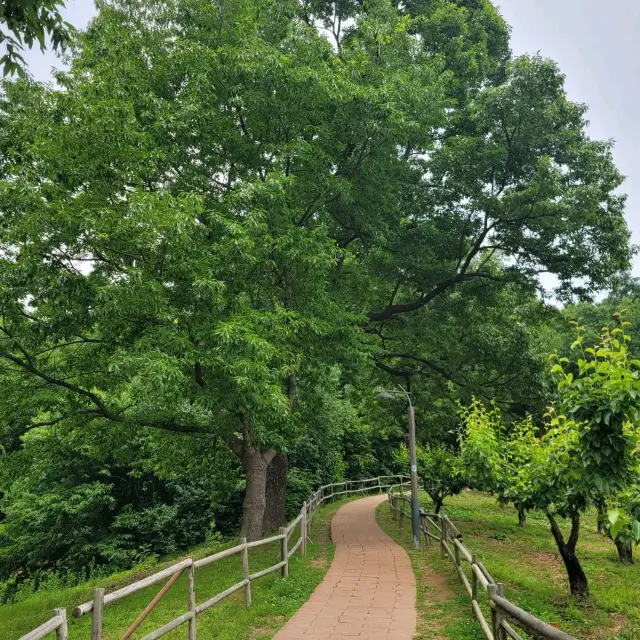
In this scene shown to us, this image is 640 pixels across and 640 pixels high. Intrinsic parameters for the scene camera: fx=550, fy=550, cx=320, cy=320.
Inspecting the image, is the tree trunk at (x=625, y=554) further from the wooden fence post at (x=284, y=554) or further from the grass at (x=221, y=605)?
the wooden fence post at (x=284, y=554)

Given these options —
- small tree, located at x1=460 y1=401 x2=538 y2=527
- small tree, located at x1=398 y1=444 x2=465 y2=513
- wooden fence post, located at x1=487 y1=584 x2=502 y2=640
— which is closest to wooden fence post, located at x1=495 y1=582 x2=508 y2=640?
wooden fence post, located at x1=487 y1=584 x2=502 y2=640

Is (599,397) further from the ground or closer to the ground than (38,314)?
closer to the ground

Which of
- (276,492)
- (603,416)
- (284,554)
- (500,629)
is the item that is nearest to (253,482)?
(276,492)

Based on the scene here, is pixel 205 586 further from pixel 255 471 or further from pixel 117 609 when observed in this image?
pixel 255 471

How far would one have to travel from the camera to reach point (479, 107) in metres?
15.3

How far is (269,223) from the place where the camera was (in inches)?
476

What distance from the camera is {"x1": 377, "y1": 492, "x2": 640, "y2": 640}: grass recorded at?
27.3 ft

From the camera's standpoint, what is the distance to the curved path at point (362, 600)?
721cm

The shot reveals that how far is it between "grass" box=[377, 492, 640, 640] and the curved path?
1.13 ft

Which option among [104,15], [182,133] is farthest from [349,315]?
[104,15]

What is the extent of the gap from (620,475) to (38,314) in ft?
33.5

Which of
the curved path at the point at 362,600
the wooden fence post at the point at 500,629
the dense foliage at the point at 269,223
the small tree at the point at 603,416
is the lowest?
the curved path at the point at 362,600

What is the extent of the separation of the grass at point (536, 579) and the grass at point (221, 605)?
7.09 ft

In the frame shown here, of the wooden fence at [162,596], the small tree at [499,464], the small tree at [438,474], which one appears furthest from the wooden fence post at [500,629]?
the small tree at [438,474]
